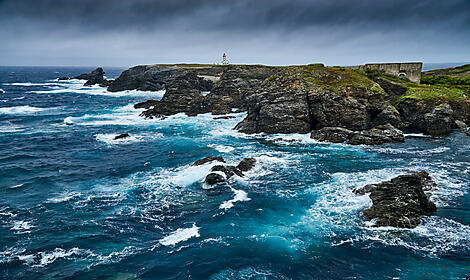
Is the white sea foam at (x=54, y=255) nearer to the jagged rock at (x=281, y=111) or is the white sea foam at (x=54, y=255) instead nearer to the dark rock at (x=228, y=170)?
the dark rock at (x=228, y=170)

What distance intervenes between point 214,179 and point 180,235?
8203 mm

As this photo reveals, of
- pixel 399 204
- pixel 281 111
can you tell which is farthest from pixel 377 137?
pixel 399 204

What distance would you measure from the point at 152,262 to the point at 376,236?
44.3 feet

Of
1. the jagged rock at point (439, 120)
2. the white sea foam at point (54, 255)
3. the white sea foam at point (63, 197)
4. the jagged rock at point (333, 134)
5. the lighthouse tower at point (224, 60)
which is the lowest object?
the white sea foam at point (54, 255)

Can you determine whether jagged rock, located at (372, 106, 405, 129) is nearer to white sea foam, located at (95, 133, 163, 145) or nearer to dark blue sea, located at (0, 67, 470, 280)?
dark blue sea, located at (0, 67, 470, 280)

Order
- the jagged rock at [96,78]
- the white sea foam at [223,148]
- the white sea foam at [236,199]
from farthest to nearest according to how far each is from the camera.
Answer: the jagged rock at [96,78], the white sea foam at [223,148], the white sea foam at [236,199]

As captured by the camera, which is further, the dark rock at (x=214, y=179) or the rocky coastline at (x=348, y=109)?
the rocky coastline at (x=348, y=109)

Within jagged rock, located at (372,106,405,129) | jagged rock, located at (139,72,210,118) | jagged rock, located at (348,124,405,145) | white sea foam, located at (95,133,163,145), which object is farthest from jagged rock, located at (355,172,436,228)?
jagged rock, located at (139,72,210,118)

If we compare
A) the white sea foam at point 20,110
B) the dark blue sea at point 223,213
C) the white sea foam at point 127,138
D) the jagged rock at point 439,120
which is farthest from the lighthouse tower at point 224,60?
the jagged rock at point 439,120

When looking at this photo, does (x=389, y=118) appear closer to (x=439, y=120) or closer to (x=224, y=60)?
(x=439, y=120)

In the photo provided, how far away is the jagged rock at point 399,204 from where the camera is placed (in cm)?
1936

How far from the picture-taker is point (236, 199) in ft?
80.6

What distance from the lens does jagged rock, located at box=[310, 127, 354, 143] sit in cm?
3991

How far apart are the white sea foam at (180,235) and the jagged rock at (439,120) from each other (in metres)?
37.5
